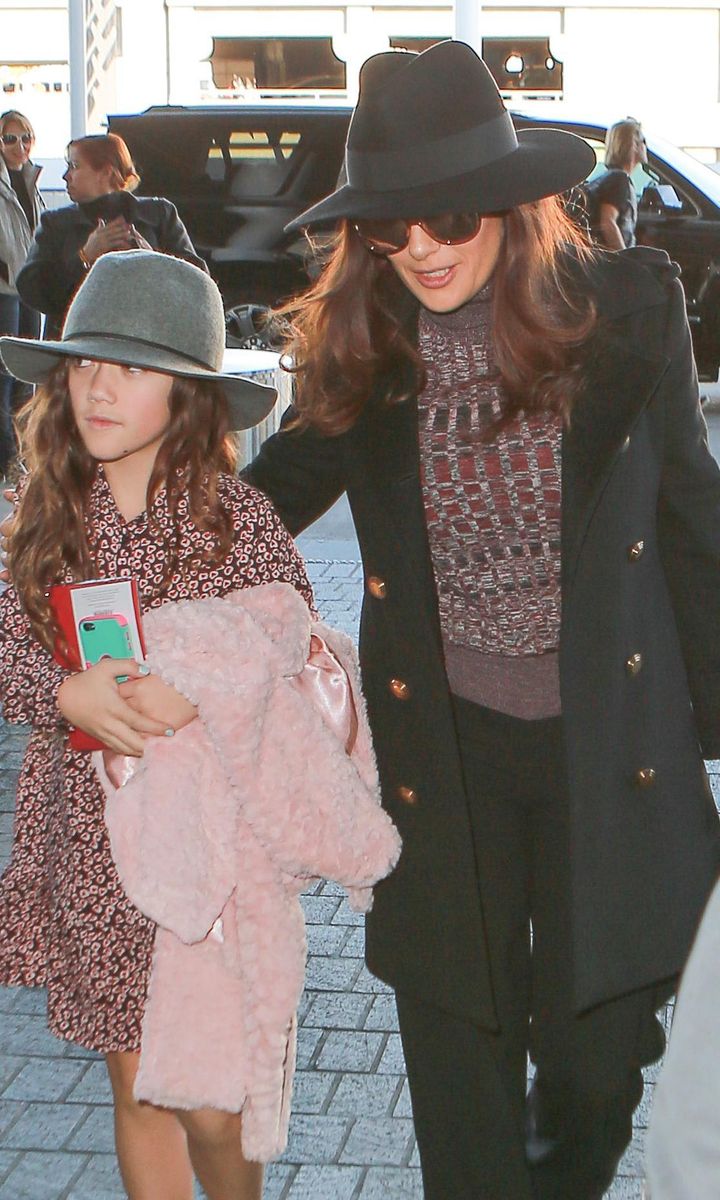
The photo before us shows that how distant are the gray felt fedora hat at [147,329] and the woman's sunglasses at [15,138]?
30.9 feet

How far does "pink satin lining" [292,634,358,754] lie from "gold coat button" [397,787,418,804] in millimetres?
101

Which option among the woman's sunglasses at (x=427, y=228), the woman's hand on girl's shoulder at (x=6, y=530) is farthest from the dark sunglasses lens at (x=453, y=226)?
the woman's hand on girl's shoulder at (x=6, y=530)

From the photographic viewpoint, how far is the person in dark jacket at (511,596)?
259 cm

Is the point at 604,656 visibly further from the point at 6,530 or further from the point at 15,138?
the point at 15,138

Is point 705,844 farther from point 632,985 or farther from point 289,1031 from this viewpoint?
point 289,1031

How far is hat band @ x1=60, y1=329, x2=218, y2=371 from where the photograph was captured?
8.75 feet

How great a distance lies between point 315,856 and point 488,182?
994mm

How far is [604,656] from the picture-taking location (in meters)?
2.60

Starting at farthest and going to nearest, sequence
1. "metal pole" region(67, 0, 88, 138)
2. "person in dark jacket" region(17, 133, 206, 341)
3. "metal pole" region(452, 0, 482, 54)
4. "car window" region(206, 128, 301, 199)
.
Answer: "metal pole" region(67, 0, 88, 138) → "metal pole" region(452, 0, 482, 54) → "car window" region(206, 128, 301, 199) → "person in dark jacket" region(17, 133, 206, 341)

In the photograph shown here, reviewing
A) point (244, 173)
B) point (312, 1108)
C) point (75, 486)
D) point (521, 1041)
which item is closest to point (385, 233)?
point (75, 486)

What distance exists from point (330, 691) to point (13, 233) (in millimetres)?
8602

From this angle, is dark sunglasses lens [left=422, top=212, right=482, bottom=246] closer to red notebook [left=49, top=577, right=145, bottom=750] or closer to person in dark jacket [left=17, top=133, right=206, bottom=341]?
red notebook [left=49, top=577, right=145, bottom=750]

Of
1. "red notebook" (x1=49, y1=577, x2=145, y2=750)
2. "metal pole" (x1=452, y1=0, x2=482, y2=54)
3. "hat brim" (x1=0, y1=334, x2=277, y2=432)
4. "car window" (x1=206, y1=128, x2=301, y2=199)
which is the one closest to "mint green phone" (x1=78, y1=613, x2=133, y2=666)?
"red notebook" (x1=49, y1=577, x2=145, y2=750)

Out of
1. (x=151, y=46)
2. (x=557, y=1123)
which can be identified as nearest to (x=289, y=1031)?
(x=557, y=1123)
